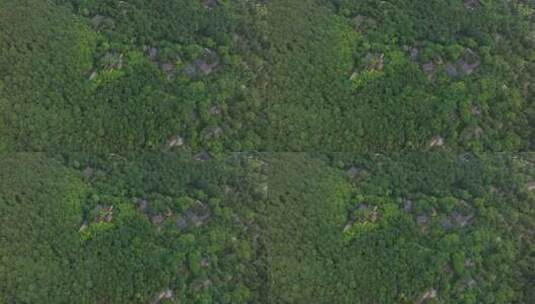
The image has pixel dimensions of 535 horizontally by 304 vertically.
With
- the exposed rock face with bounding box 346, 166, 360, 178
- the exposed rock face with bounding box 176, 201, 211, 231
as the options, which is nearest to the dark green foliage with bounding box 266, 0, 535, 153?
the exposed rock face with bounding box 346, 166, 360, 178

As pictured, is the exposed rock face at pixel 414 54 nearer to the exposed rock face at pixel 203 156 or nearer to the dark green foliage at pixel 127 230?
the dark green foliage at pixel 127 230

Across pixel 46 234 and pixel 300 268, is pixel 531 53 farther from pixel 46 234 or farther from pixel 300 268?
pixel 46 234

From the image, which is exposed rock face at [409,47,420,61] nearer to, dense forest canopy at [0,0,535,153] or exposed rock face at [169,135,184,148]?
dense forest canopy at [0,0,535,153]

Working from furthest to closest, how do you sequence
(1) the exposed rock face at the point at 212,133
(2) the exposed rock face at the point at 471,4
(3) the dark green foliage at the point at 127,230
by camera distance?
(2) the exposed rock face at the point at 471,4, (1) the exposed rock face at the point at 212,133, (3) the dark green foliage at the point at 127,230

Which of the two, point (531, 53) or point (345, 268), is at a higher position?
point (531, 53)

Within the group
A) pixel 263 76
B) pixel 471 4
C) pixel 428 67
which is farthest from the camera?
pixel 471 4

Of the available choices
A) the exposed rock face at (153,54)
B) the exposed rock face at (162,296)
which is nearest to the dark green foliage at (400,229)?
the exposed rock face at (162,296)

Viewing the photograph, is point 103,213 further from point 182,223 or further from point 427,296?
point 427,296

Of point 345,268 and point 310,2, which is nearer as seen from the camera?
point 345,268

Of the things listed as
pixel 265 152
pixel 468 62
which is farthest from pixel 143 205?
pixel 468 62

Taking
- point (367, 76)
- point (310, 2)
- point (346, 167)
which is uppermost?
point (310, 2)

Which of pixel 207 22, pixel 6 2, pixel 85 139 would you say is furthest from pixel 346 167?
pixel 6 2
